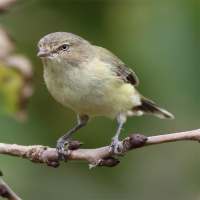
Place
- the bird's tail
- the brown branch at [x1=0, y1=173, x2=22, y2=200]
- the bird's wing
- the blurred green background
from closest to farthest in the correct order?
the brown branch at [x1=0, y1=173, x2=22, y2=200] → the blurred green background → the bird's wing → the bird's tail

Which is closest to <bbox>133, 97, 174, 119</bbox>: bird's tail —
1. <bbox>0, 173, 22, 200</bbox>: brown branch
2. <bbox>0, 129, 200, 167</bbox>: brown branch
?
<bbox>0, 129, 200, 167</bbox>: brown branch

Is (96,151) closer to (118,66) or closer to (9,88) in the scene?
(9,88)

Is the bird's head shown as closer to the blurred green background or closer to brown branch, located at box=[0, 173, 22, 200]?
the blurred green background

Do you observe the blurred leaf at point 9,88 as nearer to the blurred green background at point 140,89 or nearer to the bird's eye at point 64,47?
the blurred green background at point 140,89

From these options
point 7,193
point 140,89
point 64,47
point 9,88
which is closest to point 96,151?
point 7,193

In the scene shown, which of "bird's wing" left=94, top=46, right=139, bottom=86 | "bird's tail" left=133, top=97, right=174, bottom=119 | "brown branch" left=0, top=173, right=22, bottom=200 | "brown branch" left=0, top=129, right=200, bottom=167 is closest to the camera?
"brown branch" left=0, top=173, right=22, bottom=200

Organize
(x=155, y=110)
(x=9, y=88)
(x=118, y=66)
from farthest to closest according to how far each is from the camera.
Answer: (x=155, y=110)
(x=118, y=66)
(x=9, y=88)
